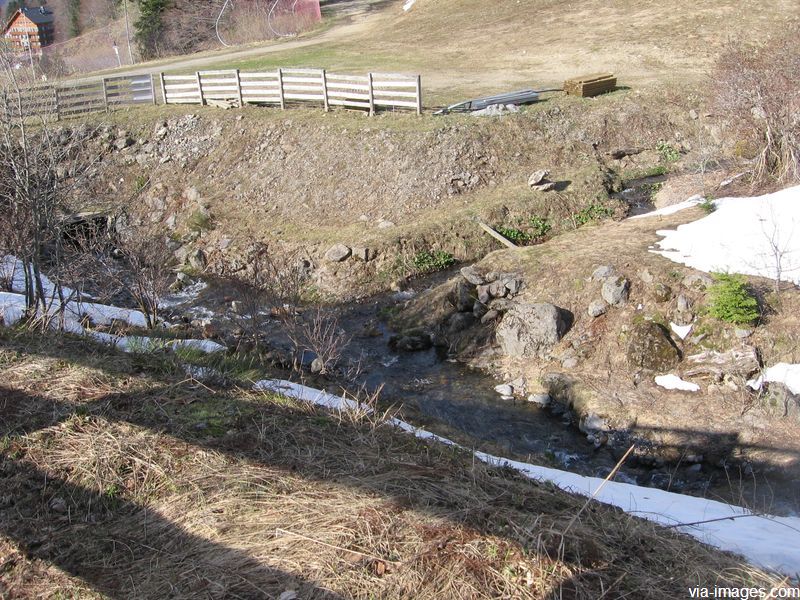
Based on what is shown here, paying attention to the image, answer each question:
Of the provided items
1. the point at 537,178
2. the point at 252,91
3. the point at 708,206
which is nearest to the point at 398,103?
the point at 252,91

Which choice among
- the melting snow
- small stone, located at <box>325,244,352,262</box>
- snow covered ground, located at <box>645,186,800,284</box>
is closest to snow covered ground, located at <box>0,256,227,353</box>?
small stone, located at <box>325,244,352,262</box>

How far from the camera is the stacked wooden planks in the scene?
20328 millimetres

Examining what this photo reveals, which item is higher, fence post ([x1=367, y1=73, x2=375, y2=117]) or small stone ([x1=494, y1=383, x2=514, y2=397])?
fence post ([x1=367, y1=73, x2=375, y2=117])

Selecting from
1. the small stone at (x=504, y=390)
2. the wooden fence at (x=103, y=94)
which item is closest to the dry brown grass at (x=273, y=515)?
the small stone at (x=504, y=390)

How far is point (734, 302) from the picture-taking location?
9961 mm

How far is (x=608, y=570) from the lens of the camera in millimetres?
3549

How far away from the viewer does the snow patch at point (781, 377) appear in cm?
918

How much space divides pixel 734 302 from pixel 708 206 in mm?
4281

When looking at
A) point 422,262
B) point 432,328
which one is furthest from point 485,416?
point 422,262

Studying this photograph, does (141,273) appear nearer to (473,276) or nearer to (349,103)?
(473,276)

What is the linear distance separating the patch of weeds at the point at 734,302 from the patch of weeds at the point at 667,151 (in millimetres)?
8947

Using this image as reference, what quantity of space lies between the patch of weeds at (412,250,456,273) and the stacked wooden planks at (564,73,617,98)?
27.6 feet

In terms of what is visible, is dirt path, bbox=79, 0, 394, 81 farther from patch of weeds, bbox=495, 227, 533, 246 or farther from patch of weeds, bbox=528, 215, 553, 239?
patch of weeds, bbox=528, 215, 553, 239

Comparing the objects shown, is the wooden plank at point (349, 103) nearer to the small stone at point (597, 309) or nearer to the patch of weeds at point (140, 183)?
the patch of weeds at point (140, 183)
